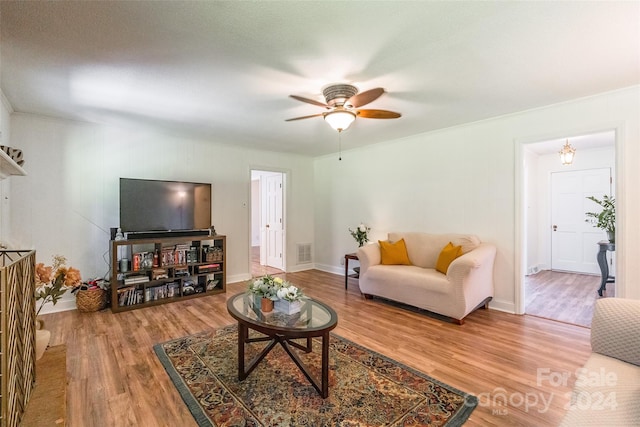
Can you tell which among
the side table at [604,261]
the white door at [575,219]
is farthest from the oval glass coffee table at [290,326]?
the white door at [575,219]

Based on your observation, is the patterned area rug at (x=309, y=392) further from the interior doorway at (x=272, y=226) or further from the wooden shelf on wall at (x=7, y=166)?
the interior doorway at (x=272, y=226)

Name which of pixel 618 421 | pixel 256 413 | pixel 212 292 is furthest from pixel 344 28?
pixel 212 292

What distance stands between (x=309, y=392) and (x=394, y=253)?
2.52m

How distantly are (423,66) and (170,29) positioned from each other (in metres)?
1.81

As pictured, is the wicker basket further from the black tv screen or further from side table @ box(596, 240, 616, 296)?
side table @ box(596, 240, 616, 296)

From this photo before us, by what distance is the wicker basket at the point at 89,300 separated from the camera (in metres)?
3.54

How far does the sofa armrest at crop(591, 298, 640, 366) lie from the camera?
146 centimetres

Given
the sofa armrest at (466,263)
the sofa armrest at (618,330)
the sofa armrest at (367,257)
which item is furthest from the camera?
the sofa armrest at (367,257)

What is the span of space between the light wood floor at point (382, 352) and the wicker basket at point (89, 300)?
0.34 feet

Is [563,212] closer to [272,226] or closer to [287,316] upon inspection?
[272,226]

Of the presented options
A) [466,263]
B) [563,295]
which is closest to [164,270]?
[466,263]

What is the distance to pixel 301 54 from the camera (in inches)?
82.8

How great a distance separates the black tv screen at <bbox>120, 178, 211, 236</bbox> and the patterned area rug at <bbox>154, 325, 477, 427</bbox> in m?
1.93

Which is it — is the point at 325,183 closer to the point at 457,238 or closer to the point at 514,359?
the point at 457,238
